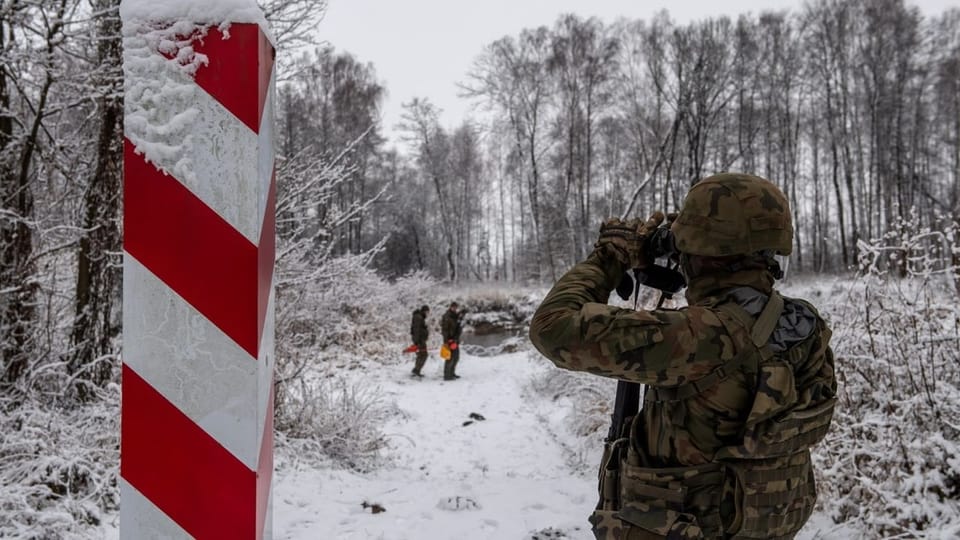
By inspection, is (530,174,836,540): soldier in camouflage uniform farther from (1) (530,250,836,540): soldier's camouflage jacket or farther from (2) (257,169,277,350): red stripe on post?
(2) (257,169,277,350): red stripe on post

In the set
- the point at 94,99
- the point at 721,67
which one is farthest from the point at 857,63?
the point at 94,99

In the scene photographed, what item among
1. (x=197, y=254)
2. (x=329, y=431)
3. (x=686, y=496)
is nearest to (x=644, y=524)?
(x=686, y=496)

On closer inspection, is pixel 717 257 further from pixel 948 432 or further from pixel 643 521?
pixel 948 432

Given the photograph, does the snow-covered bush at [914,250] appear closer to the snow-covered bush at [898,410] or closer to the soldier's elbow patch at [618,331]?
the snow-covered bush at [898,410]

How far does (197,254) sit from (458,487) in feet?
14.1

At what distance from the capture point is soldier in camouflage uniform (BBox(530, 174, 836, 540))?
133 centimetres

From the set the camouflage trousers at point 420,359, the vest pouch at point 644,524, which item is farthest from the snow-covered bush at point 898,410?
the camouflage trousers at point 420,359

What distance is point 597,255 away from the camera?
60.1 inches

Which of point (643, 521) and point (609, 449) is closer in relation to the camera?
point (643, 521)

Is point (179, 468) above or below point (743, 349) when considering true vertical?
below

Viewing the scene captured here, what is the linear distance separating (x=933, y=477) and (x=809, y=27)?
25218 millimetres

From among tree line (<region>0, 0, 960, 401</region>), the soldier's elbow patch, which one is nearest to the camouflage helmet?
the soldier's elbow patch

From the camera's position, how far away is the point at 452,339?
12.1 meters

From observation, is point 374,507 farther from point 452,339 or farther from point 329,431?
point 452,339
